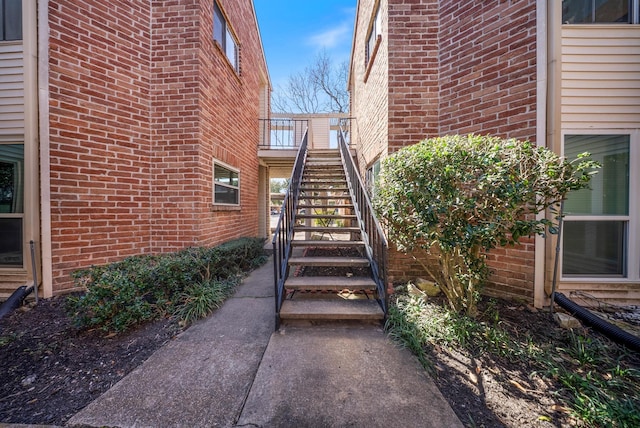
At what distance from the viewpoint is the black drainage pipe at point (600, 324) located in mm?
2311

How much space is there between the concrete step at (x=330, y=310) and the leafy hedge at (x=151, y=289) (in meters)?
1.16

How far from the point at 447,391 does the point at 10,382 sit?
3634mm

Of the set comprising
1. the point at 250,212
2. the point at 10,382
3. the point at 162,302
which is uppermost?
the point at 250,212

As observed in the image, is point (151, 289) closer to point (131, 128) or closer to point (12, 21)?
point (131, 128)

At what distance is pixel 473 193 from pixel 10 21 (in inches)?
264

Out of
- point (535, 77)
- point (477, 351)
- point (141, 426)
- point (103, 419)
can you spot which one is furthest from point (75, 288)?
point (535, 77)

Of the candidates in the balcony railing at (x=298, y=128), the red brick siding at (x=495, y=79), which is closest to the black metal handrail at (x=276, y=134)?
the balcony railing at (x=298, y=128)

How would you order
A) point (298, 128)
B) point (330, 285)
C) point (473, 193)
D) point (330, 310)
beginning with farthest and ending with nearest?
point (298, 128), point (330, 285), point (330, 310), point (473, 193)

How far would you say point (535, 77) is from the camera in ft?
10.2

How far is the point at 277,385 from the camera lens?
6.16 feet

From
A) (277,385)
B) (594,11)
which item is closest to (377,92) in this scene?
(594,11)

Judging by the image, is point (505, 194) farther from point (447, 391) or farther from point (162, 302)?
point (162, 302)

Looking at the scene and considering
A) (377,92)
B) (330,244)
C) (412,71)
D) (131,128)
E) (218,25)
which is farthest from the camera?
(218,25)

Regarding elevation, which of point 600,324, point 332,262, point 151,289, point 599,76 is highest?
point 599,76
